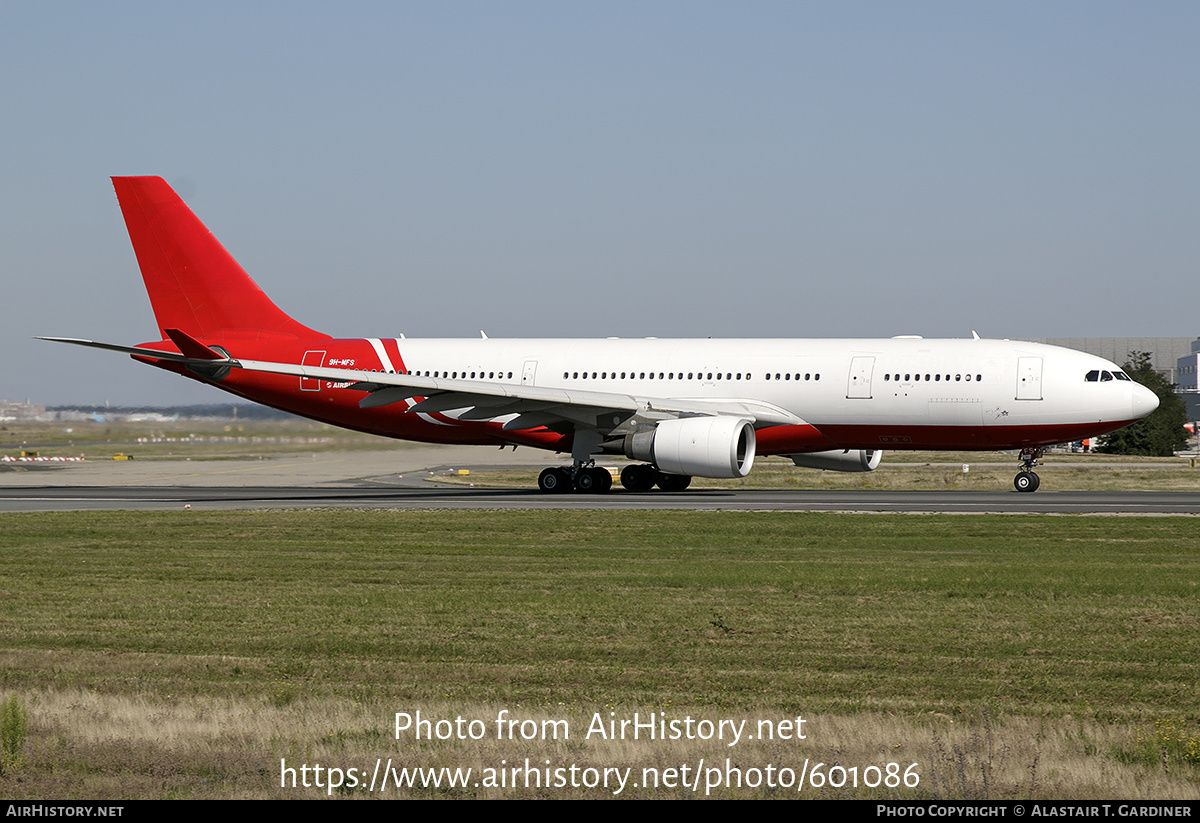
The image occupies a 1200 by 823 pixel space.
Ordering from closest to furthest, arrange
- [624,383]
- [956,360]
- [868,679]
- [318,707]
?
1. [318,707]
2. [868,679]
3. [956,360]
4. [624,383]

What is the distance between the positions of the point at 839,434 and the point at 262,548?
16.4 meters

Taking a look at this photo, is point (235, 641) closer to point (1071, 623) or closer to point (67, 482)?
point (1071, 623)

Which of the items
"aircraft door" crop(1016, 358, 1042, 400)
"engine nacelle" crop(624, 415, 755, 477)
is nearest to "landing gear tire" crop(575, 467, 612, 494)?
"engine nacelle" crop(624, 415, 755, 477)

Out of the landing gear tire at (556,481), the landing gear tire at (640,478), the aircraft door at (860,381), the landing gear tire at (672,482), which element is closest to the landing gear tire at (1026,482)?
the aircraft door at (860,381)

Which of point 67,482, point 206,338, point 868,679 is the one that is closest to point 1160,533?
point 868,679

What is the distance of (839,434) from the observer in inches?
1224

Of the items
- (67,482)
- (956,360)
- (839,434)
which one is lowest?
(67,482)

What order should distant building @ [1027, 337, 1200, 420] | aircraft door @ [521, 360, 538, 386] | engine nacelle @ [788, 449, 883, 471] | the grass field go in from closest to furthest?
the grass field
engine nacelle @ [788, 449, 883, 471]
aircraft door @ [521, 360, 538, 386]
distant building @ [1027, 337, 1200, 420]

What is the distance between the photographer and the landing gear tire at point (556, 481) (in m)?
32.0

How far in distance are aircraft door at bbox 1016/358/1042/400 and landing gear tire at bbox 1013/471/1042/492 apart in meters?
3.27

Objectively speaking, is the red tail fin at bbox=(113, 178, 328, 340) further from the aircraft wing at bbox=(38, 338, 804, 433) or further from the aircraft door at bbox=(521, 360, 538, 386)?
the aircraft door at bbox=(521, 360, 538, 386)

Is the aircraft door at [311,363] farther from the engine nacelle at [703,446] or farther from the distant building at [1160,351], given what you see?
the distant building at [1160,351]

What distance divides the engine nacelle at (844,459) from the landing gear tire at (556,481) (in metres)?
6.20

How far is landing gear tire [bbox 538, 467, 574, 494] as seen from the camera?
105 feet
